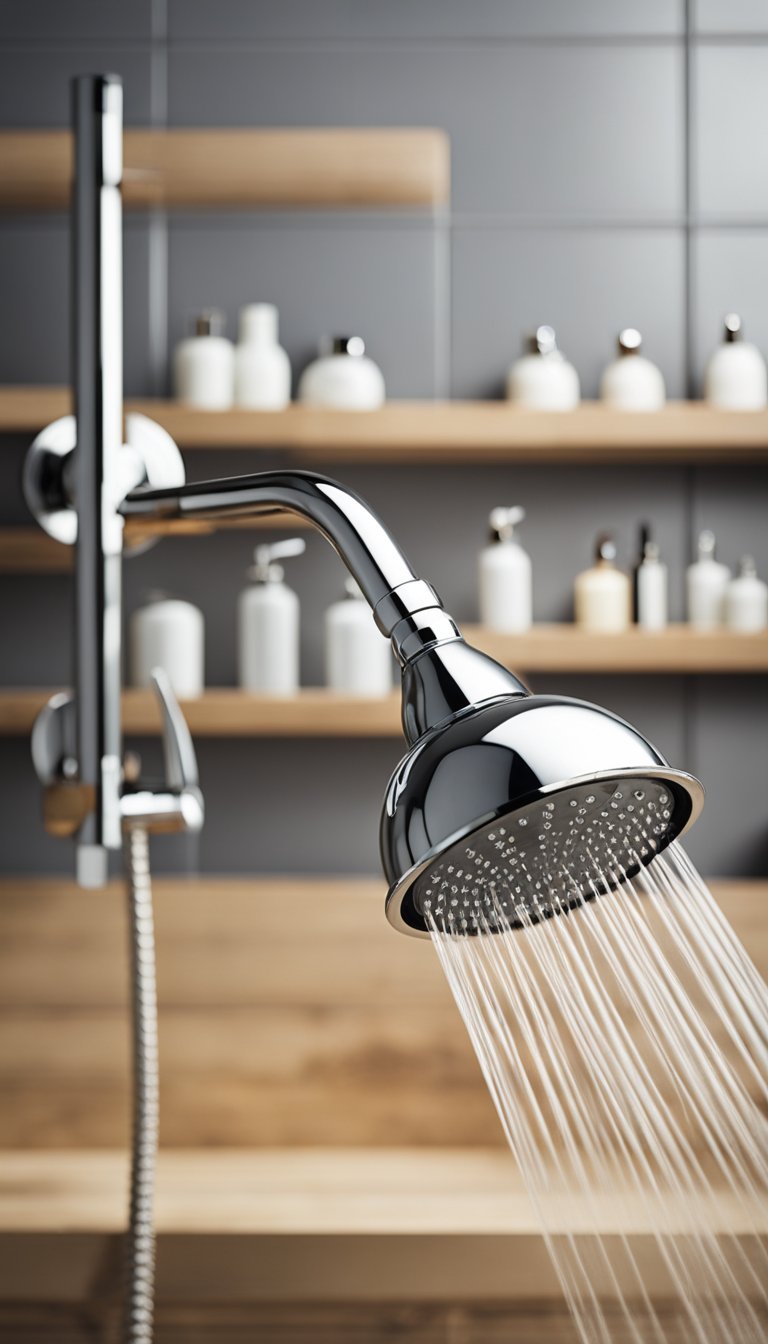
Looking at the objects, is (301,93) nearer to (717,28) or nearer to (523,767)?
(717,28)

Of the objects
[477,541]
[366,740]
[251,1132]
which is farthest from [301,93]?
[251,1132]

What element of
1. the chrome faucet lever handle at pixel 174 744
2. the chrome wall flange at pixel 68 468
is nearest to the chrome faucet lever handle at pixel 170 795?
the chrome faucet lever handle at pixel 174 744

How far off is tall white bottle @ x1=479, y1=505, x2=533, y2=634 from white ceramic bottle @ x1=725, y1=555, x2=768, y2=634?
250 millimetres

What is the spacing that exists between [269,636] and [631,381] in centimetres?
53

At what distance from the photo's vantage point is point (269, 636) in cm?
129

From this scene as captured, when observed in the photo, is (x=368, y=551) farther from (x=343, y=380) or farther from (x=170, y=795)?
(x=343, y=380)

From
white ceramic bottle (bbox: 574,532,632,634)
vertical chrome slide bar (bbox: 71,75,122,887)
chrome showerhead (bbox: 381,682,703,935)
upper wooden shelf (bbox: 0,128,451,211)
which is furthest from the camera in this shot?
white ceramic bottle (bbox: 574,532,632,634)

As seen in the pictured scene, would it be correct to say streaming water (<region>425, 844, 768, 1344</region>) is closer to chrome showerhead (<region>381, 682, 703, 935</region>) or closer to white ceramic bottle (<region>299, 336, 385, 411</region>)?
chrome showerhead (<region>381, 682, 703, 935</region>)

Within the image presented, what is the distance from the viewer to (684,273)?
1.37 meters

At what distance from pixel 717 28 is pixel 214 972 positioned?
4.33 feet

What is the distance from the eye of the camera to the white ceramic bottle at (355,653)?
1.26 meters

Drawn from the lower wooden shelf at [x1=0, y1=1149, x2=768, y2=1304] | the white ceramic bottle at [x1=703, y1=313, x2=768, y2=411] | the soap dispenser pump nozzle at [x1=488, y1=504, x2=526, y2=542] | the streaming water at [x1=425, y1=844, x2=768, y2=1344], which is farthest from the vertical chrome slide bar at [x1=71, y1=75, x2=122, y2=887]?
the white ceramic bottle at [x1=703, y1=313, x2=768, y2=411]

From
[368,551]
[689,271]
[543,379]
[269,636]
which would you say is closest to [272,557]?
[269,636]

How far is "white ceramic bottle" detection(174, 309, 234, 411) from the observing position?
1263mm
